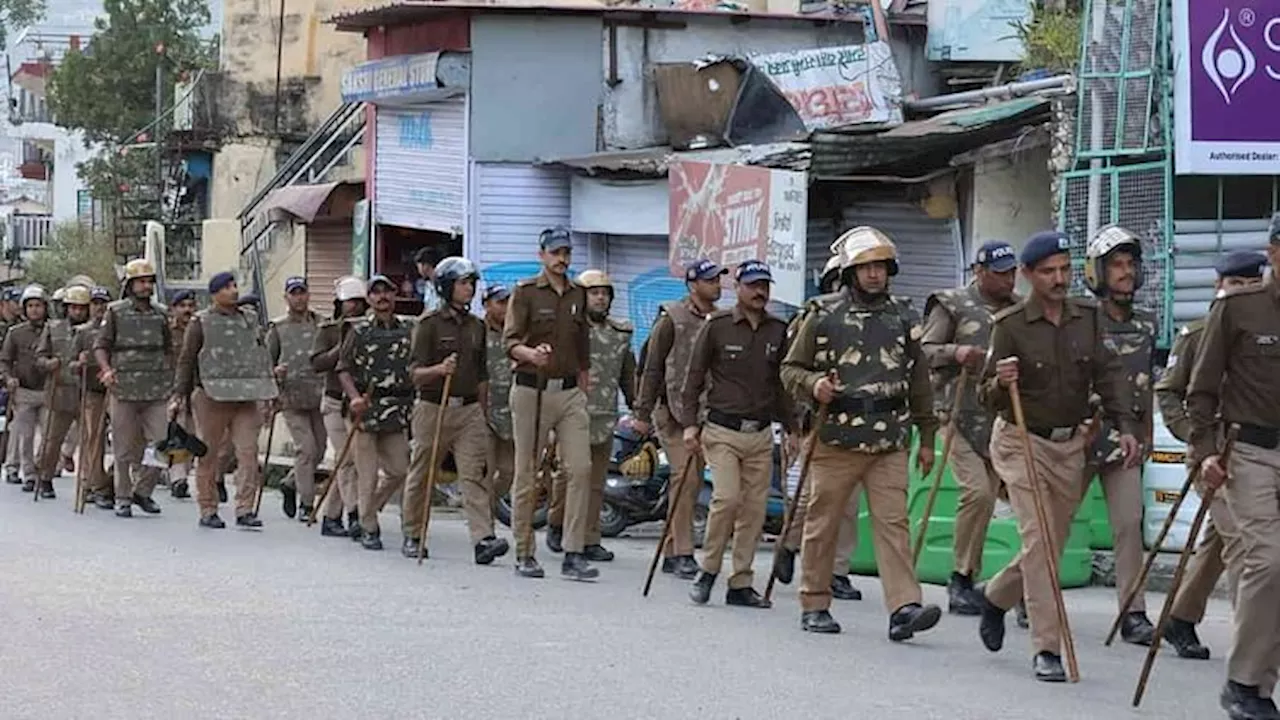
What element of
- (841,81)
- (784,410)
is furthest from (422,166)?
(784,410)

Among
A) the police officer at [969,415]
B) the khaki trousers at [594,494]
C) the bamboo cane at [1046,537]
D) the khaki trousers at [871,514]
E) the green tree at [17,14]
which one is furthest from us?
the green tree at [17,14]

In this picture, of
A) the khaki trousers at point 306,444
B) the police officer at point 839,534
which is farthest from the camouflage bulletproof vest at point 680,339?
the khaki trousers at point 306,444

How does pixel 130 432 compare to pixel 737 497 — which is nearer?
pixel 737 497

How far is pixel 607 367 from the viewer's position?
15.5m

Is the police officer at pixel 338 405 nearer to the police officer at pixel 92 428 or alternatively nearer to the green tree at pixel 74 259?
the police officer at pixel 92 428

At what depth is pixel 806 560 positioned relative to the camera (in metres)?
10.7

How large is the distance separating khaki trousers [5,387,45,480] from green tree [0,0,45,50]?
62.4 m

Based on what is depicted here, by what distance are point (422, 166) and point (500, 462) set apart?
9544 mm

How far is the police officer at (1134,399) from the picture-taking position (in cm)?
1061

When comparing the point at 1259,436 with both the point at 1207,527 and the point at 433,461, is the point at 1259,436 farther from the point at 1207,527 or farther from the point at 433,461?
the point at 433,461

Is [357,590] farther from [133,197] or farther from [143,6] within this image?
[143,6]

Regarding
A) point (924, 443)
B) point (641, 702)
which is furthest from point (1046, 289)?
point (641, 702)

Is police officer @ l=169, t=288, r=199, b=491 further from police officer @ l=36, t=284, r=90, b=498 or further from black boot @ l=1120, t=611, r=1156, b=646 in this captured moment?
black boot @ l=1120, t=611, r=1156, b=646

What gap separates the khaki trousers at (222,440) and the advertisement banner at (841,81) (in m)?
7.22
